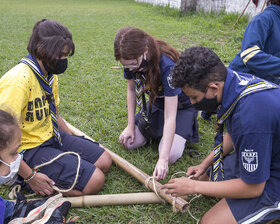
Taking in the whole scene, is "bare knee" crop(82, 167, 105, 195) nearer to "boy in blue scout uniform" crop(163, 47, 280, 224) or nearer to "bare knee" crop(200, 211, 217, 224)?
"boy in blue scout uniform" crop(163, 47, 280, 224)

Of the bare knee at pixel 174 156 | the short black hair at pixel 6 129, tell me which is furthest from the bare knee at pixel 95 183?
the short black hair at pixel 6 129

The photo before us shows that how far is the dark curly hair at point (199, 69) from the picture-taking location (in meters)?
1.82

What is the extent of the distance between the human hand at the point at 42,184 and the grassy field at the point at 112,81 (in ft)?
1.00

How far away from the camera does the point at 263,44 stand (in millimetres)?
3094

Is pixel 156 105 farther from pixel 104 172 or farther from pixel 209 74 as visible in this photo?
pixel 209 74

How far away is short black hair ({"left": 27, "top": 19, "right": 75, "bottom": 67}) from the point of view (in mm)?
2398

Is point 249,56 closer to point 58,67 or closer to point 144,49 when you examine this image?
point 144,49

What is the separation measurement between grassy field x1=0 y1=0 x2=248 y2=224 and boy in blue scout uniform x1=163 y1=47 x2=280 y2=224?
0.48 metres

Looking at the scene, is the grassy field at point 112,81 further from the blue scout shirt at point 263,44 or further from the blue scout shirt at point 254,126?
the blue scout shirt at point 263,44

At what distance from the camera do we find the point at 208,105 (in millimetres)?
1980

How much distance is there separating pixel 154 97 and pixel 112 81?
257 cm

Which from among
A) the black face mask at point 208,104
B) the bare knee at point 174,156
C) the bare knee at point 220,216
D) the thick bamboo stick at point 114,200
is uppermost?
the black face mask at point 208,104

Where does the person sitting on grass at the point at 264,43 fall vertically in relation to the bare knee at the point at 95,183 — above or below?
above

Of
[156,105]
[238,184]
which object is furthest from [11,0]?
[238,184]
